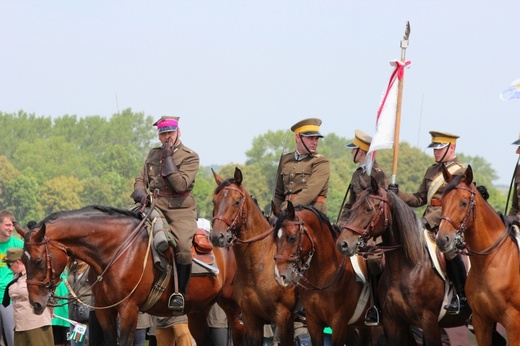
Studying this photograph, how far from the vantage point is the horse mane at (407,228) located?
11906 mm

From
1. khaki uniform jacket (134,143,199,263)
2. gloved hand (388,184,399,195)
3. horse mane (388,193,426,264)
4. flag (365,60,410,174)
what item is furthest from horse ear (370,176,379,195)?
khaki uniform jacket (134,143,199,263)

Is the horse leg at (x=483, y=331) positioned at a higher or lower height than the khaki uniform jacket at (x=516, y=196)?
lower

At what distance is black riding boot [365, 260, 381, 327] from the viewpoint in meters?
12.5

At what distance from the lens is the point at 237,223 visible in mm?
12641

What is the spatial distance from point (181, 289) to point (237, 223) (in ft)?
4.24

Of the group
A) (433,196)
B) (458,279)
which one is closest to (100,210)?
(433,196)

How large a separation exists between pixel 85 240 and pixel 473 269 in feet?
14.5

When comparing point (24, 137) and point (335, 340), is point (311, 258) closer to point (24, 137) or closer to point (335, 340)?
point (335, 340)

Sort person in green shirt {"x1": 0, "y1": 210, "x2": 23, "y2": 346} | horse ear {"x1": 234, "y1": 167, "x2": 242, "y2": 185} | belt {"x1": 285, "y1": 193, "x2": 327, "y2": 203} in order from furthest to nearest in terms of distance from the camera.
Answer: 1. person in green shirt {"x1": 0, "y1": 210, "x2": 23, "y2": 346}
2. belt {"x1": 285, "y1": 193, "x2": 327, "y2": 203}
3. horse ear {"x1": 234, "y1": 167, "x2": 242, "y2": 185}

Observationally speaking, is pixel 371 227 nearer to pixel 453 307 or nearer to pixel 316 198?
pixel 453 307

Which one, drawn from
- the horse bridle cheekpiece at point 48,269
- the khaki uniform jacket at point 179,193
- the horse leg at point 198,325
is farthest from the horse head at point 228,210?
Answer: the horse leg at point 198,325

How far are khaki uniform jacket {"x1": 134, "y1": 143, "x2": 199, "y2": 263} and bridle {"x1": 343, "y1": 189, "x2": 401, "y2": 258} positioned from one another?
2479 millimetres

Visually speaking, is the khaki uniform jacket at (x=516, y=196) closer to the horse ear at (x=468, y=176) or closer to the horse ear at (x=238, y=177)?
the horse ear at (x=468, y=176)

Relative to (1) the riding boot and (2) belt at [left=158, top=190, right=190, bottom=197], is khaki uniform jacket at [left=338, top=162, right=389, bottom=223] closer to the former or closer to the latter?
(1) the riding boot
